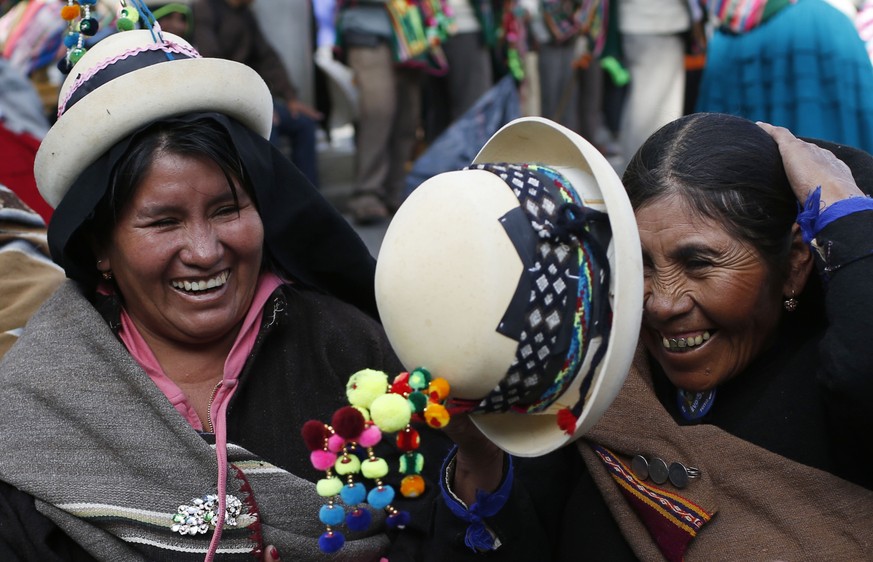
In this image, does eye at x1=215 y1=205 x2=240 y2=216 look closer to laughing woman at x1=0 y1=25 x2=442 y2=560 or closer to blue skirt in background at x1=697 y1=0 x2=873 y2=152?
laughing woman at x1=0 y1=25 x2=442 y2=560

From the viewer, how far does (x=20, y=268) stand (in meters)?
3.42

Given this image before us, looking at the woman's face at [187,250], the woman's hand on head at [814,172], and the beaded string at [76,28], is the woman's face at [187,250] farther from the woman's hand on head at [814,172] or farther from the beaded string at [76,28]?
the woman's hand on head at [814,172]

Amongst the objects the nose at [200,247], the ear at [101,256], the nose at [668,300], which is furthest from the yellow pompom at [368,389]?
the ear at [101,256]

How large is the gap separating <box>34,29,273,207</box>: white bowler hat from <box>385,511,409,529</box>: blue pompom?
103 cm

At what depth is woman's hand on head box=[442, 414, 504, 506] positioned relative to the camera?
2.29 metres

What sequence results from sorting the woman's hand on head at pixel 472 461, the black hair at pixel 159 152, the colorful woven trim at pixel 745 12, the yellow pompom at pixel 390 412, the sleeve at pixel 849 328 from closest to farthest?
1. the yellow pompom at pixel 390 412
2. the sleeve at pixel 849 328
3. the woman's hand on head at pixel 472 461
4. the black hair at pixel 159 152
5. the colorful woven trim at pixel 745 12

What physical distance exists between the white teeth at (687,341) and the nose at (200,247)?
1077 millimetres

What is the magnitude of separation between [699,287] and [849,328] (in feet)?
0.98

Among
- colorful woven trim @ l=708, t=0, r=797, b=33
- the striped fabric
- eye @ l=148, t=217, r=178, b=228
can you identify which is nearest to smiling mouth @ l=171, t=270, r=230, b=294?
eye @ l=148, t=217, r=178, b=228

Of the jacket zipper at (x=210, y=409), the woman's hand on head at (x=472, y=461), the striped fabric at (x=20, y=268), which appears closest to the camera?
the woman's hand on head at (x=472, y=461)

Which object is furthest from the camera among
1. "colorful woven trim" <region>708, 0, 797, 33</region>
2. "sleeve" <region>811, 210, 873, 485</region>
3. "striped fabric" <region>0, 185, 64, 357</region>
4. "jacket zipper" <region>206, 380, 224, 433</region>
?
"colorful woven trim" <region>708, 0, 797, 33</region>

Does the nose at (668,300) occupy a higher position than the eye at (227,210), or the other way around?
the nose at (668,300)

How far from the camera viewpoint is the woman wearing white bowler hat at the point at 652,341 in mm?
1899

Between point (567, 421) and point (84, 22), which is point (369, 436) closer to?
point (567, 421)
